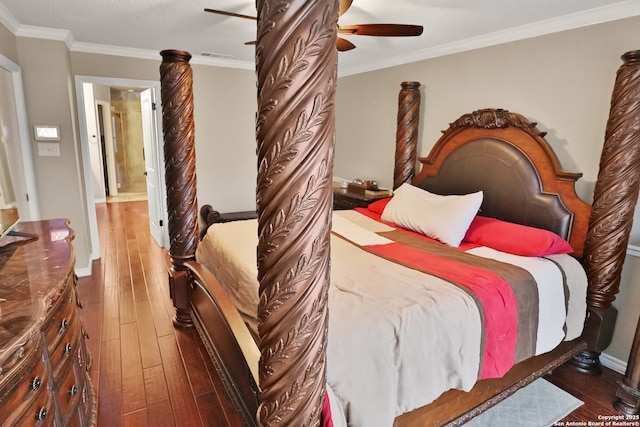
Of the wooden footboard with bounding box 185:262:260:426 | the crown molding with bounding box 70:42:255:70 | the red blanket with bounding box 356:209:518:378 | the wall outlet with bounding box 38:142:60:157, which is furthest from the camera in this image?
the crown molding with bounding box 70:42:255:70

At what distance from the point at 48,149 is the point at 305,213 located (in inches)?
146

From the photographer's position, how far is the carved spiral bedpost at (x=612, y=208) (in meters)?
2.15

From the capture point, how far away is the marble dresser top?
1050 mm

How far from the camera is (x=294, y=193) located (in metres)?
0.94

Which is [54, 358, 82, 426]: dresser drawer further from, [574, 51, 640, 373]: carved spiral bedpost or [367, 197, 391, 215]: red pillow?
[574, 51, 640, 373]: carved spiral bedpost

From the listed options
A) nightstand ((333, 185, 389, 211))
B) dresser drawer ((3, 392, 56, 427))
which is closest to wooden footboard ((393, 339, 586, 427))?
dresser drawer ((3, 392, 56, 427))

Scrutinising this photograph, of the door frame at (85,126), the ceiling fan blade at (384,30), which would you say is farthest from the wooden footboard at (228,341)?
the door frame at (85,126)

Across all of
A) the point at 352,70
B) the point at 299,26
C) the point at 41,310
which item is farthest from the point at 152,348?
the point at 352,70

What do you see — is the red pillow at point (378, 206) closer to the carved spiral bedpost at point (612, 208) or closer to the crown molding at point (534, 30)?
the crown molding at point (534, 30)

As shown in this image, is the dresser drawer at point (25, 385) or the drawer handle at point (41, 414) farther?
the drawer handle at point (41, 414)

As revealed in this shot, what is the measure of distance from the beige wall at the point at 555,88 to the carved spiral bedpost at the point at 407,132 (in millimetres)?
142

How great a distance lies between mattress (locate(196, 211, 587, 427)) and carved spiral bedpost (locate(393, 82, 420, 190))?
1.41m

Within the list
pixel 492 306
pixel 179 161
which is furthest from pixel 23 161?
pixel 492 306

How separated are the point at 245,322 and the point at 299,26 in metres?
1.48
